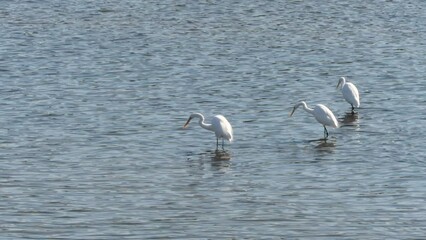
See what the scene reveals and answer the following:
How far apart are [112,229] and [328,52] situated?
82.2 feet

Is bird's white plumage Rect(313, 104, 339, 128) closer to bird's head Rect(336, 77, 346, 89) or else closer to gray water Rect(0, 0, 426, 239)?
gray water Rect(0, 0, 426, 239)

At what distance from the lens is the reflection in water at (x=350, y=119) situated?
35.0 metres

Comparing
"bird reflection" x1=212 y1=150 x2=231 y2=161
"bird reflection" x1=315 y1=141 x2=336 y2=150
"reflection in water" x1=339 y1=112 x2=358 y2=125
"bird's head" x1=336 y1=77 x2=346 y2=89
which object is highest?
"bird reflection" x1=212 y1=150 x2=231 y2=161

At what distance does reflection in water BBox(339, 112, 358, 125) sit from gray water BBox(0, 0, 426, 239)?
4 centimetres

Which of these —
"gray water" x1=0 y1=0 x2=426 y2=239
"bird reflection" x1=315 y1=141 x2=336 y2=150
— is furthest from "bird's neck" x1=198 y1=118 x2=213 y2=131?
"bird reflection" x1=315 y1=141 x2=336 y2=150

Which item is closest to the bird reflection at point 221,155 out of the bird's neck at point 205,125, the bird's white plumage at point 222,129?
the bird's white plumage at point 222,129

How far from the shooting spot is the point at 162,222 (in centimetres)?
2397

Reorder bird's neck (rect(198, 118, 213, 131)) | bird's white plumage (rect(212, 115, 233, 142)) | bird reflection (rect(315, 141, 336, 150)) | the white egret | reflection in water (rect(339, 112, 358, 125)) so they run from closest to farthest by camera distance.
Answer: bird's white plumage (rect(212, 115, 233, 142)), bird reflection (rect(315, 141, 336, 150)), bird's neck (rect(198, 118, 213, 131)), the white egret, reflection in water (rect(339, 112, 358, 125))

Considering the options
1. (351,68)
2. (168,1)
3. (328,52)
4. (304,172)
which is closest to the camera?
(304,172)

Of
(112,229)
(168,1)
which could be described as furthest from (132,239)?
(168,1)

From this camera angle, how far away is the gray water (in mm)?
24438

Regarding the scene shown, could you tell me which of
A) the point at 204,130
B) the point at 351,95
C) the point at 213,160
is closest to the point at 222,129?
the point at 213,160

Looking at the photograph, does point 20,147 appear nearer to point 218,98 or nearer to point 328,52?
point 218,98

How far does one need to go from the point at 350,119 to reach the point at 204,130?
430 cm
